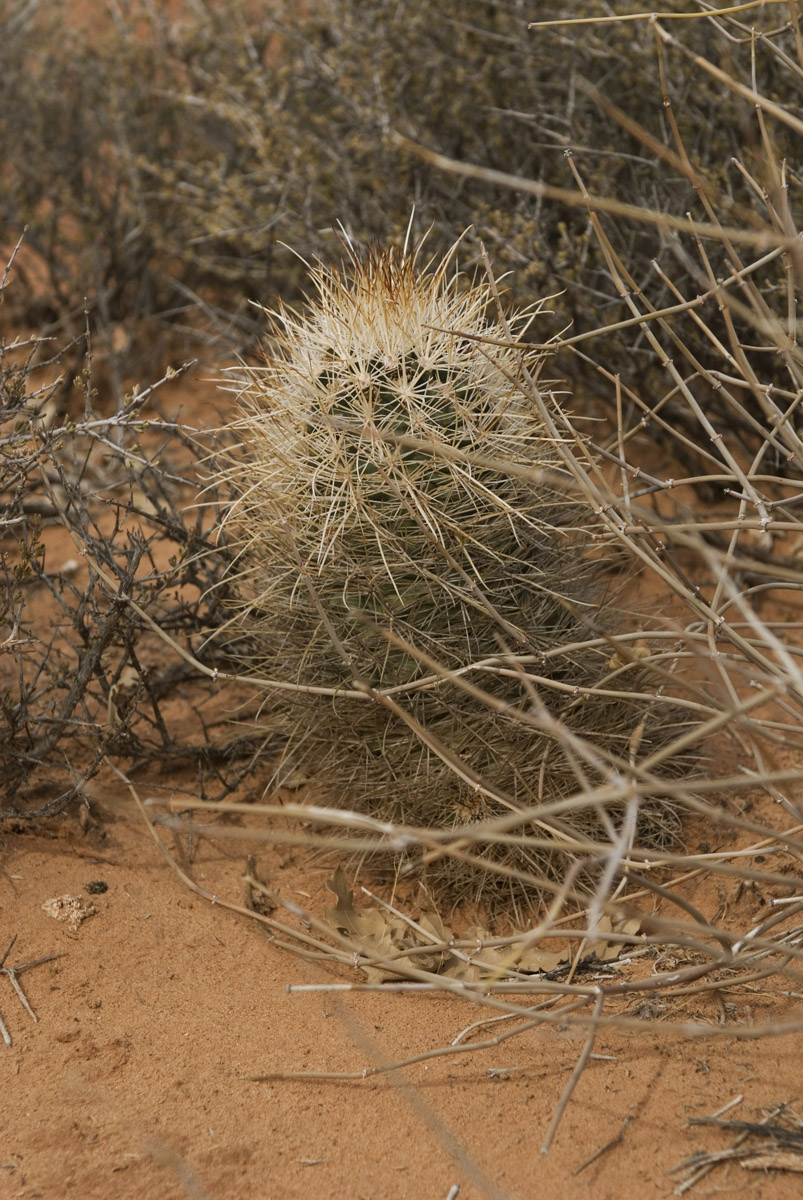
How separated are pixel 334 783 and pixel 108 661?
2.61 ft

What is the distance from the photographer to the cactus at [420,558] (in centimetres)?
229

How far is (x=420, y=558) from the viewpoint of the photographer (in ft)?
7.64

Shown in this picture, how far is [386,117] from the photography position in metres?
4.18

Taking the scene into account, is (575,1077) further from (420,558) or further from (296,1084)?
(420,558)

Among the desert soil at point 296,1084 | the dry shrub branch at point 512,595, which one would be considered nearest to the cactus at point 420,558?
the dry shrub branch at point 512,595

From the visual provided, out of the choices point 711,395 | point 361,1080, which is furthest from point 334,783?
point 711,395

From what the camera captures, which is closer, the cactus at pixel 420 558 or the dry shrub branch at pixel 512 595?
the dry shrub branch at pixel 512 595

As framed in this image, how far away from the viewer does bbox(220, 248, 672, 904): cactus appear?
2.29 meters

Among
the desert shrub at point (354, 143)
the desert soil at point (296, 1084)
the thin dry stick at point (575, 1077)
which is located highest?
the desert shrub at point (354, 143)

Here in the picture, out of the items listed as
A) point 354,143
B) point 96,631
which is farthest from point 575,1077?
point 354,143

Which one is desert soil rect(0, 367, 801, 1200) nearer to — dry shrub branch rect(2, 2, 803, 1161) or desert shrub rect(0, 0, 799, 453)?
dry shrub branch rect(2, 2, 803, 1161)

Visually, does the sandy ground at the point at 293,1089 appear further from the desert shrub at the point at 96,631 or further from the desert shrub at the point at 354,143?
the desert shrub at the point at 354,143

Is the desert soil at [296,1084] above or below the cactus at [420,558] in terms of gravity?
below

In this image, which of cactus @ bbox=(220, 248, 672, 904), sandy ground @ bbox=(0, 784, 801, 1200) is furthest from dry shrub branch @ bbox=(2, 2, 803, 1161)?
sandy ground @ bbox=(0, 784, 801, 1200)
